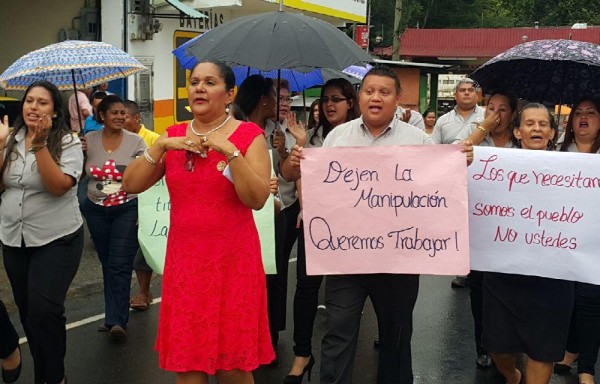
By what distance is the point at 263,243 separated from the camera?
15.9ft

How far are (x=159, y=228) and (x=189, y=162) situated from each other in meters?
1.80

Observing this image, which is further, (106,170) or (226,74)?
(106,170)

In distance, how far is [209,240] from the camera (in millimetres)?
3639

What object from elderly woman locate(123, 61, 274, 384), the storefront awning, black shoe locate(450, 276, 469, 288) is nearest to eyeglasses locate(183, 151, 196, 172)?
elderly woman locate(123, 61, 274, 384)

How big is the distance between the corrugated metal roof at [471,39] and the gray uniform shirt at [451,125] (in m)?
29.4

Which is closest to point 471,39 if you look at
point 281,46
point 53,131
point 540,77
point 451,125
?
point 451,125

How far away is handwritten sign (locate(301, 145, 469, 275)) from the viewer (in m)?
4.00

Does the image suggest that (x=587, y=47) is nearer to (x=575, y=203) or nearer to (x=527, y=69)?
(x=527, y=69)

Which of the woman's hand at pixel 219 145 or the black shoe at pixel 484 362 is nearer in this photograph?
the woman's hand at pixel 219 145

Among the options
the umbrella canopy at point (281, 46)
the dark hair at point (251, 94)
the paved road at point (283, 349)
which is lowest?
the paved road at point (283, 349)

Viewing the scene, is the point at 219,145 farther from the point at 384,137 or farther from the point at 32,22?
the point at 32,22

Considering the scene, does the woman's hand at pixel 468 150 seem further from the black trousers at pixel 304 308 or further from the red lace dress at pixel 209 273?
the black trousers at pixel 304 308

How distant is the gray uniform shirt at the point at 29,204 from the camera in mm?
4488

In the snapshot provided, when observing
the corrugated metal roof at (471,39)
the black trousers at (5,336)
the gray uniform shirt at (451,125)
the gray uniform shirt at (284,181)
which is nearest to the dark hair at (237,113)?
the gray uniform shirt at (284,181)
